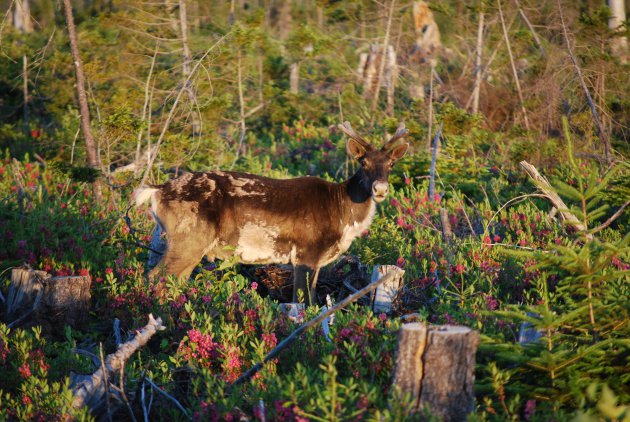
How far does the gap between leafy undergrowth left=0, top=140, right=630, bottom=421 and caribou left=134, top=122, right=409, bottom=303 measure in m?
0.50

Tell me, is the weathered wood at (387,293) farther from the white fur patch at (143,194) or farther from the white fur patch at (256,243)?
the white fur patch at (143,194)

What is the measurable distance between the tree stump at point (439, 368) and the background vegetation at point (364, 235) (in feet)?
0.71

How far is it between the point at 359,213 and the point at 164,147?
4434 millimetres

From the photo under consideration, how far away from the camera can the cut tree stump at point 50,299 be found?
728 cm

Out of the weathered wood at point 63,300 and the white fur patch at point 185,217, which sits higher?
the white fur patch at point 185,217

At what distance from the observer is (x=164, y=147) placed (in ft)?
38.1

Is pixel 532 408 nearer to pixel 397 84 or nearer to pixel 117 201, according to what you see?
pixel 117 201

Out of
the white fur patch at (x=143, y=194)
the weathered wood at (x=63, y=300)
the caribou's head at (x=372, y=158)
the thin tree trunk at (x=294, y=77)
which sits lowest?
the thin tree trunk at (x=294, y=77)

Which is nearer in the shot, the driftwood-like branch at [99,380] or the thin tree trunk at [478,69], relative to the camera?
the driftwood-like branch at [99,380]

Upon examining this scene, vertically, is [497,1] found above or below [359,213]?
above

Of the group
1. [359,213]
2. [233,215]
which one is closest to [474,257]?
[359,213]

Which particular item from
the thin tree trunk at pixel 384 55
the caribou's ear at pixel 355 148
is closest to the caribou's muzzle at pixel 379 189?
the caribou's ear at pixel 355 148

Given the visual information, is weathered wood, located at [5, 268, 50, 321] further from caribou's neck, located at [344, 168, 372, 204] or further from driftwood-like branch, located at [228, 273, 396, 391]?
Answer: caribou's neck, located at [344, 168, 372, 204]

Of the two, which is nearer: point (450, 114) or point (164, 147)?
point (164, 147)
